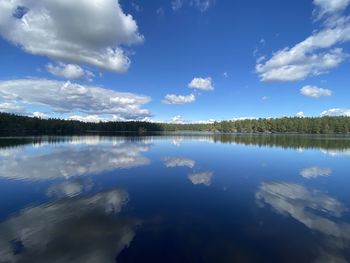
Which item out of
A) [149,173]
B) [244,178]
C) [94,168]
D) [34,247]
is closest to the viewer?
[34,247]

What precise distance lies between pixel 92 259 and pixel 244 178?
A: 15.2 m

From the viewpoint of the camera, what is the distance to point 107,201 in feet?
45.2

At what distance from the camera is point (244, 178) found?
20516 mm

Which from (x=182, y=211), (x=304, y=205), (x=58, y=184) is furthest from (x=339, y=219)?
(x=58, y=184)

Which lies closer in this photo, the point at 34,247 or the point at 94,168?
the point at 34,247

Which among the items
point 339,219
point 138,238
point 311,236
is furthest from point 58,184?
point 339,219

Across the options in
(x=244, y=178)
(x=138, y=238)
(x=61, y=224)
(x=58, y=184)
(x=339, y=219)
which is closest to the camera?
(x=138, y=238)

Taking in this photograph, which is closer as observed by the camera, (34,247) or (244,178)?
(34,247)

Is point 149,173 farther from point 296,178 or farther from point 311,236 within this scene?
point 311,236

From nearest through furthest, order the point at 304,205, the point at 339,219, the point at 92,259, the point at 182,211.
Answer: the point at 92,259 < the point at 339,219 < the point at 182,211 < the point at 304,205

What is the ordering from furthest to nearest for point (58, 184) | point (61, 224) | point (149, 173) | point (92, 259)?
point (149, 173), point (58, 184), point (61, 224), point (92, 259)

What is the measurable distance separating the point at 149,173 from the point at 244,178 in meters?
8.01

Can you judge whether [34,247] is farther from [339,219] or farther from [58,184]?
[339,219]

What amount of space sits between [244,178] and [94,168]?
13839 mm
